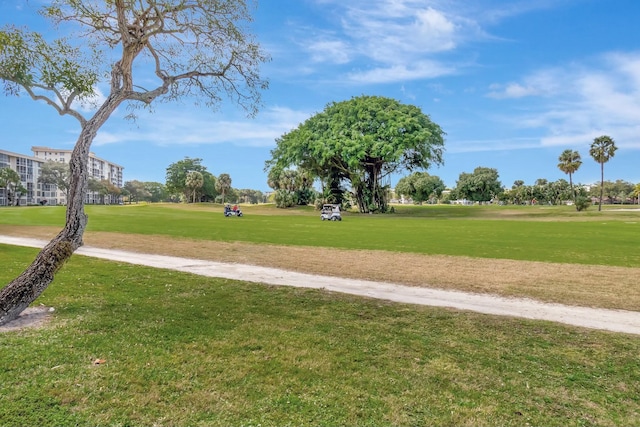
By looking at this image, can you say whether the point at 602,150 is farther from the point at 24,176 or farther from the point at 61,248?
the point at 24,176

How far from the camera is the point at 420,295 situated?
10.4 m

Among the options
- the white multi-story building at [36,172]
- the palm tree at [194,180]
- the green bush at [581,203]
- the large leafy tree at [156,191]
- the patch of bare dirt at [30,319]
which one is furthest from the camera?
the large leafy tree at [156,191]

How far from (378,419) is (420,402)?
66cm

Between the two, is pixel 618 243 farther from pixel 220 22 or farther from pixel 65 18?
pixel 65 18

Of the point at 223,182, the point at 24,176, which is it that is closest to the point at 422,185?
the point at 223,182

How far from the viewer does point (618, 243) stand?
22.4 meters

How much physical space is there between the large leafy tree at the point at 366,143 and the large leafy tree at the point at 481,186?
52.9 meters

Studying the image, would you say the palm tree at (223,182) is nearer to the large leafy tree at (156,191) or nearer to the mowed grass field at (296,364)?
the large leafy tree at (156,191)

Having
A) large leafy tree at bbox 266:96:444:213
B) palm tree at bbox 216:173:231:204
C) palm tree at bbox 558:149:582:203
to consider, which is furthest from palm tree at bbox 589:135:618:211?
palm tree at bbox 216:173:231:204

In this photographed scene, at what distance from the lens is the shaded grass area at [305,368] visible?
166 inches

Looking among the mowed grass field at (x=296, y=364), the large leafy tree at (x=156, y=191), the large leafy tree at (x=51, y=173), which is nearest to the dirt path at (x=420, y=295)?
the mowed grass field at (x=296, y=364)

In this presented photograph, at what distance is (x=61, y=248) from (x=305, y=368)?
16.2 feet

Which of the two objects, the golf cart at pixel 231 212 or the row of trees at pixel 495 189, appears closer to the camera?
the golf cart at pixel 231 212

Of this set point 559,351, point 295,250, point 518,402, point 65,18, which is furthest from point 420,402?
point 295,250
